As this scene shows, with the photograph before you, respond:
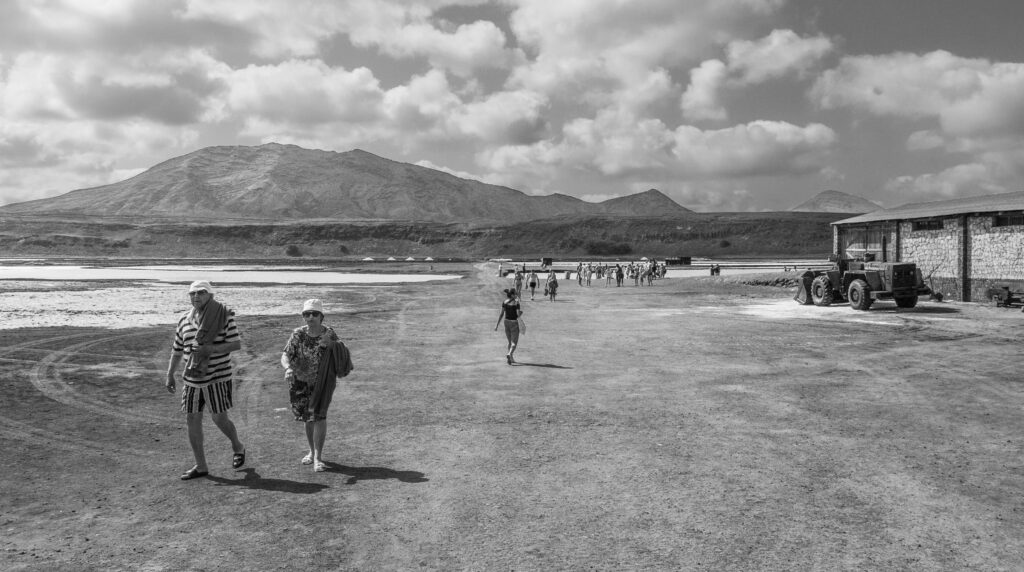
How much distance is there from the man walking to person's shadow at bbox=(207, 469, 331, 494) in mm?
431

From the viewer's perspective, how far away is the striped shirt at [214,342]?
23.8ft

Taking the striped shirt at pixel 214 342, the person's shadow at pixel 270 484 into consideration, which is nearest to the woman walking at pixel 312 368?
the person's shadow at pixel 270 484

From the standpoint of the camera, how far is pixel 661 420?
10.2 meters

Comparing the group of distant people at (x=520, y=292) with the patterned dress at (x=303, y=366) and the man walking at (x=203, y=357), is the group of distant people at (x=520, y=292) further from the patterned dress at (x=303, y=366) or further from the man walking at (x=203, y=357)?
the man walking at (x=203, y=357)

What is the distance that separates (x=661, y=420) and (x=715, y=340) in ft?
32.0

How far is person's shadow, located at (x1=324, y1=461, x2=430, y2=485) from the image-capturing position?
7.51m

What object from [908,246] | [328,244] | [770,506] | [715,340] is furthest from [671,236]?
[770,506]

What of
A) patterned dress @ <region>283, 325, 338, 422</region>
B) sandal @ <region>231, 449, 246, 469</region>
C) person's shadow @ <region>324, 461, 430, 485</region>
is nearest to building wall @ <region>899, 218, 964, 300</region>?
person's shadow @ <region>324, 461, 430, 485</region>

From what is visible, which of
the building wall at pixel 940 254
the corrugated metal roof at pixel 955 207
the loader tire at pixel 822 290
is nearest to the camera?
the corrugated metal roof at pixel 955 207

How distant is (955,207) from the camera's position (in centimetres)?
3150

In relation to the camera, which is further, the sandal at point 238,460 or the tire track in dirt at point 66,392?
the tire track in dirt at point 66,392

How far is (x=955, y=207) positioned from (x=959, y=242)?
2587 mm

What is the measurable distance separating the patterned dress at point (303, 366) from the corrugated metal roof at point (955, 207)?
29688 millimetres

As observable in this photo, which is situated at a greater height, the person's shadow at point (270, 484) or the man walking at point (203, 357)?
the man walking at point (203, 357)
